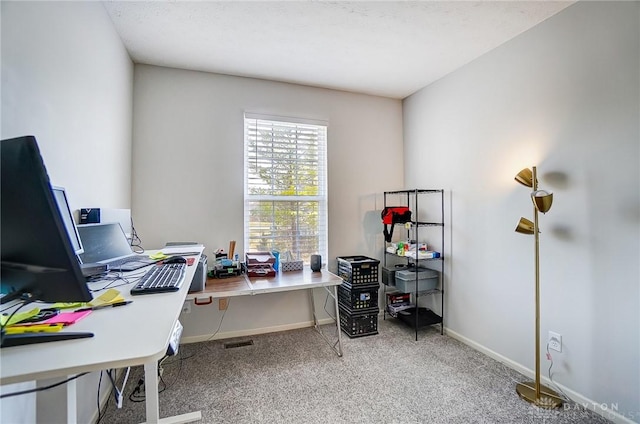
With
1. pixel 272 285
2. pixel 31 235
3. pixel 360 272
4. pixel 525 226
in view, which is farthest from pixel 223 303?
pixel 525 226

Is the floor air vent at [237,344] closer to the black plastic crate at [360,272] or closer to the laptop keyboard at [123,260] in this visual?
the black plastic crate at [360,272]

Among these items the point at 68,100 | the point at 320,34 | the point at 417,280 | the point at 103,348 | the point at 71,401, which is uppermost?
the point at 320,34

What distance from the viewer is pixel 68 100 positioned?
1.44 meters

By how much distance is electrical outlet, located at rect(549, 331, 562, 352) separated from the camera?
1.96 metres

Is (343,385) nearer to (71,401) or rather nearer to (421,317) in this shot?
(421,317)

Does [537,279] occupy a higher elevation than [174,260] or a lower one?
lower

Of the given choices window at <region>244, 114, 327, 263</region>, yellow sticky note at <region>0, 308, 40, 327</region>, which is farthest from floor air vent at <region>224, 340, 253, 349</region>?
yellow sticky note at <region>0, 308, 40, 327</region>

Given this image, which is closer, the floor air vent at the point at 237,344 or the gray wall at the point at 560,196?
the gray wall at the point at 560,196

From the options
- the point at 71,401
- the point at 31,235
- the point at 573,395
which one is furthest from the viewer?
the point at 573,395

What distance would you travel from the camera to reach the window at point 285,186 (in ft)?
9.71

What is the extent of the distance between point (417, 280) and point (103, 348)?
270cm

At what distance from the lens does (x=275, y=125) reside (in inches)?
120

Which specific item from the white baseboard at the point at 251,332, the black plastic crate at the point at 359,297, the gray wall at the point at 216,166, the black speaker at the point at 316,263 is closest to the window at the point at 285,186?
the gray wall at the point at 216,166

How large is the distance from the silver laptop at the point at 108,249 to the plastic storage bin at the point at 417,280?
2.28 m
